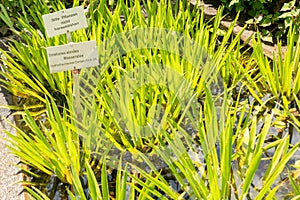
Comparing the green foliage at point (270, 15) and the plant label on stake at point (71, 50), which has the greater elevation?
the plant label on stake at point (71, 50)

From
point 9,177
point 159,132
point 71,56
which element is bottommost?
point 9,177

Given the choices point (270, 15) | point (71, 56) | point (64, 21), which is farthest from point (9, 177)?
point (270, 15)

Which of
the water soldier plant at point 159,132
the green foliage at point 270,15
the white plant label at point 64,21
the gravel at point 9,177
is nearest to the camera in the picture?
the water soldier plant at point 159,132

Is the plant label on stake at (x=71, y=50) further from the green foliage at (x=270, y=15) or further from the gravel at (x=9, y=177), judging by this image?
the green foliage at (x=270, y=15)

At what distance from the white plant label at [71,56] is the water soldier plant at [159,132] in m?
0.11

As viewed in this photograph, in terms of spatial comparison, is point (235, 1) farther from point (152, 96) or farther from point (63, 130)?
point (63, 130)

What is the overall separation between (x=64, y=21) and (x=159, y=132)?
1.73 feet

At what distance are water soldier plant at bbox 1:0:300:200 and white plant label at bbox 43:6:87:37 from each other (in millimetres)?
225

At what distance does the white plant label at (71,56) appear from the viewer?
56.7 inches

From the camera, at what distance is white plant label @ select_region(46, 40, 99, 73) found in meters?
1.44

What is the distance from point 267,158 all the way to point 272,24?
133 centimetres

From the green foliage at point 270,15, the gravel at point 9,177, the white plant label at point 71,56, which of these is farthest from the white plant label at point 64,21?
the green foliage at point 270,15

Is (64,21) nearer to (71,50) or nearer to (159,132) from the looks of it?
(71,50)

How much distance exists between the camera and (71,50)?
1.46m
